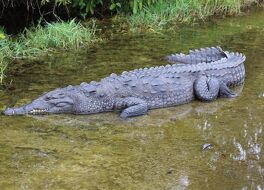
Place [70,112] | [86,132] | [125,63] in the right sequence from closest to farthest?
[86,132] < [70,112] < [125,63]

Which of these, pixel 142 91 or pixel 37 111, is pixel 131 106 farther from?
pixel 37 111

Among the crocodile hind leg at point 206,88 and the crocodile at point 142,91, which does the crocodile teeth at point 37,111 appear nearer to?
the crocodile at point 142,91

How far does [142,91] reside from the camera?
5578mm

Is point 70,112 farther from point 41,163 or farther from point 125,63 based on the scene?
point 125,63

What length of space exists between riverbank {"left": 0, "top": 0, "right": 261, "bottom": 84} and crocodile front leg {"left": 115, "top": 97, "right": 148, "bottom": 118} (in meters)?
1.84

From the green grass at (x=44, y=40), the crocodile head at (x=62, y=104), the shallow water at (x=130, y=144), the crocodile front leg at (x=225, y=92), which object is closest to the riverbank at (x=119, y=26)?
the green grass at (x=44, y=40)

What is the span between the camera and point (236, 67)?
629 centimetres

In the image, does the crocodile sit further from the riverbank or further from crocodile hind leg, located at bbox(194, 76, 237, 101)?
the riverbank

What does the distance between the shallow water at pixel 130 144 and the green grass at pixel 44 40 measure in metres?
0.69

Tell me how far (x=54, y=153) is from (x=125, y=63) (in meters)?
2.97

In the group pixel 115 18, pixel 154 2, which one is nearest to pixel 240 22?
pixel 154 2

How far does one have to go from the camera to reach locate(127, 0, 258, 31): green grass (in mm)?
9453

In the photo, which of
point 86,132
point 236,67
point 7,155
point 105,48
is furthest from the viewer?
point 105,48

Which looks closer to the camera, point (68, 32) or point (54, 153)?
point (54, 153)
